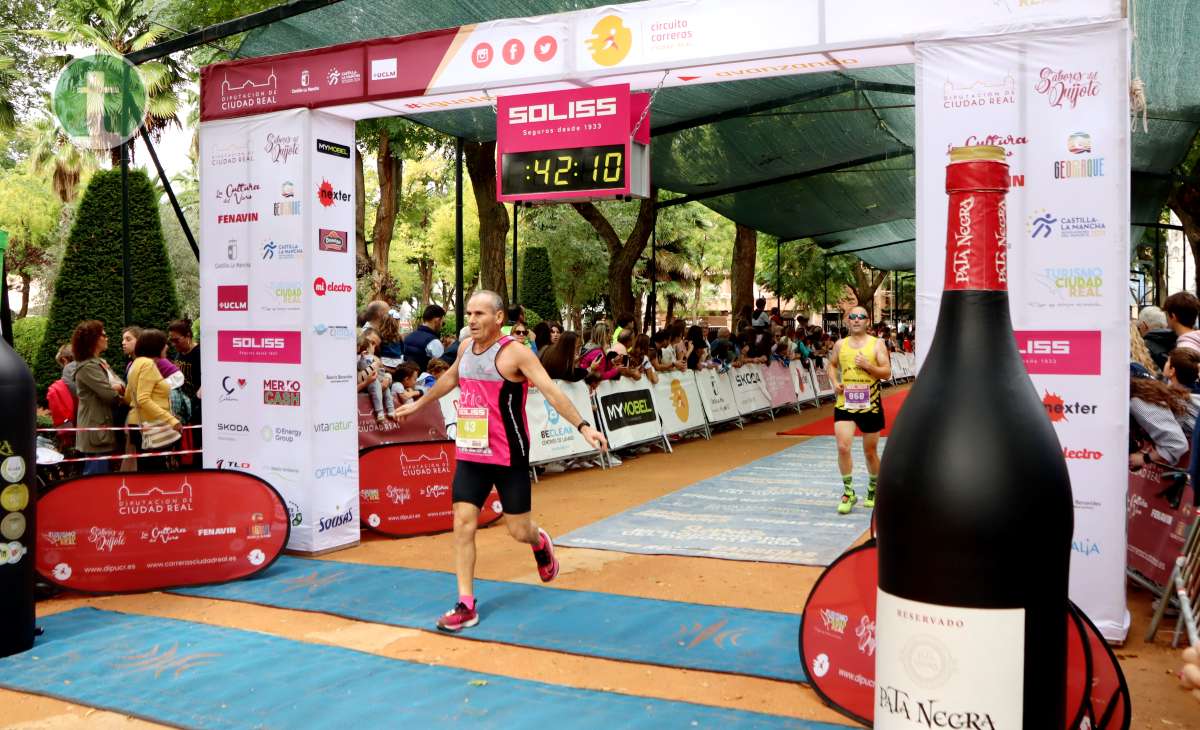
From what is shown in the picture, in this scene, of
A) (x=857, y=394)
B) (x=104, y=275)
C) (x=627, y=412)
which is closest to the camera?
(x=857, y=394)

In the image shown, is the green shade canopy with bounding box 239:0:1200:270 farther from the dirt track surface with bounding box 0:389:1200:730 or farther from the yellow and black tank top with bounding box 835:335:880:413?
the dirt track surface with bounding box 0:389:1200:730

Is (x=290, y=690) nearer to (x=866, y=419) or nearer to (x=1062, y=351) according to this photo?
(x=1062, y=351)

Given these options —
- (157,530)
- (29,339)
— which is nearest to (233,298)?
(157,530)

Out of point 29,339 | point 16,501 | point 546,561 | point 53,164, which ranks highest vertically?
point 53,164

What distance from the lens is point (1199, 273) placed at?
19812 millimetres

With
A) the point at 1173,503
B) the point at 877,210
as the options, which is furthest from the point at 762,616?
the point at 877,210

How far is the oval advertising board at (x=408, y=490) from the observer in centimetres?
827

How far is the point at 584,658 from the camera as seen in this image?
5.13 metres

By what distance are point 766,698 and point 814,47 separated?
13.0ft

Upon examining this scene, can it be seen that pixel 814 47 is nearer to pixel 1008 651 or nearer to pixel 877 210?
pixel 1008 651

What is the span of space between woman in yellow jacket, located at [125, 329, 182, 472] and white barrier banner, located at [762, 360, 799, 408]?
12815 mm

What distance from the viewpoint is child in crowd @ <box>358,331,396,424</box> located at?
379 inches

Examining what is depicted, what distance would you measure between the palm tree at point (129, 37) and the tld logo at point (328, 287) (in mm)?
17302

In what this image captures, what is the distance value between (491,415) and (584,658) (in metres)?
1.56
